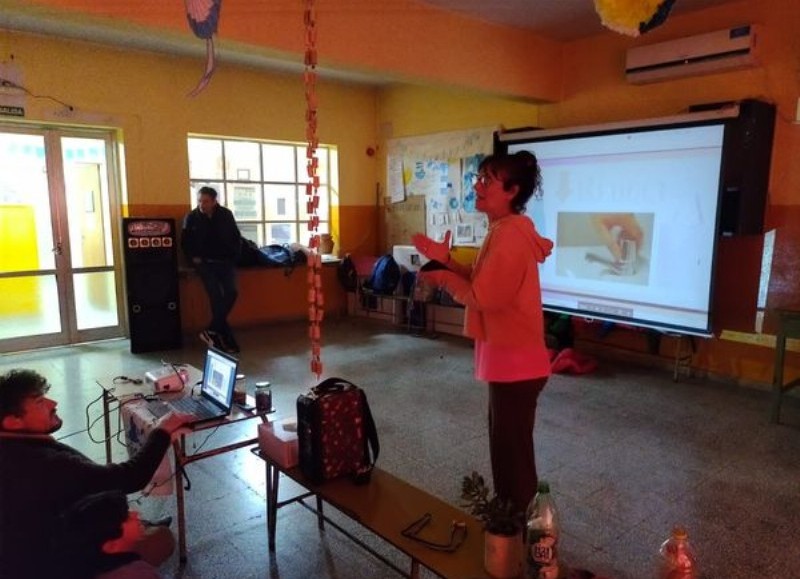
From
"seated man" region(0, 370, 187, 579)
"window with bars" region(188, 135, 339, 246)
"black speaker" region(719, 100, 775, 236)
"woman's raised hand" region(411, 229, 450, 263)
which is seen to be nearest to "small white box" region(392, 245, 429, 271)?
"window with bars" region(188, 135, 339, 246)

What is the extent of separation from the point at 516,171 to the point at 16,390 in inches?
61.1

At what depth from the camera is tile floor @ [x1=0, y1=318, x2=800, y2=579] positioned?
2184mm

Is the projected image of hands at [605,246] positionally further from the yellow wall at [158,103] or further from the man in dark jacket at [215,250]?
the yellow wall at [158,103]

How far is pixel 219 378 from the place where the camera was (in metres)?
2.36

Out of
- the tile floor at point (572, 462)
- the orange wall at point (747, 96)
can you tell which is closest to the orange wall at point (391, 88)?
the orange wall at point (747, 96)

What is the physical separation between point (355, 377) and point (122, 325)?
2.78 m

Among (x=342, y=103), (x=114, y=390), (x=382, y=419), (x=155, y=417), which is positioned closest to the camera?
(x=155, y=417)

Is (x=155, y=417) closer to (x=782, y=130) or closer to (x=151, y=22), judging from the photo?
(x=151, y=22)

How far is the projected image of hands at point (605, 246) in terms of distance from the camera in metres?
4.16

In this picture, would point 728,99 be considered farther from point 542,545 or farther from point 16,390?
point 16,390

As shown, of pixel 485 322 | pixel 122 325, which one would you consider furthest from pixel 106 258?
pixel 485 322

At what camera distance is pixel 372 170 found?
23.3ft

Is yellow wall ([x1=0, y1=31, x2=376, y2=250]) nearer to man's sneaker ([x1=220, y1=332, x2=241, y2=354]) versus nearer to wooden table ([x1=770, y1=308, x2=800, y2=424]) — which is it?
man's sneaker ([x1=220, y1=332, x2=241, y2=354])

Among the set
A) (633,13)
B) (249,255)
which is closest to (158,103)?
(249,255)
